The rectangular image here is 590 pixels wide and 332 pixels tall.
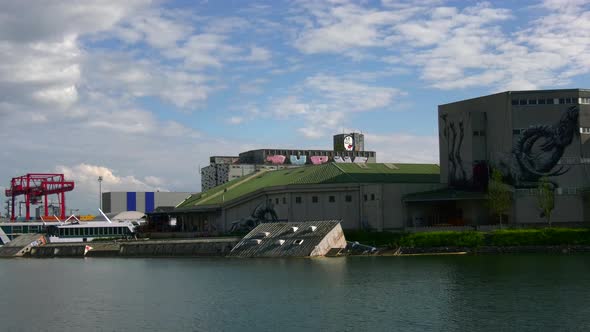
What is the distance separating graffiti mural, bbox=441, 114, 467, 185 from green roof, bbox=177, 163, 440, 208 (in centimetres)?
1080

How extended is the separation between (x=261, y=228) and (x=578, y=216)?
42666 mm

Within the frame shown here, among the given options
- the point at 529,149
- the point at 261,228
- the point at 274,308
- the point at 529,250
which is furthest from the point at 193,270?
the point at 529,149

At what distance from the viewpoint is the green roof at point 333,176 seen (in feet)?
402

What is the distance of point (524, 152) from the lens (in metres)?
106

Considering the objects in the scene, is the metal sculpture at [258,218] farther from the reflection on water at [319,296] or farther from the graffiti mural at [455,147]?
the reflection on water at [319,296]

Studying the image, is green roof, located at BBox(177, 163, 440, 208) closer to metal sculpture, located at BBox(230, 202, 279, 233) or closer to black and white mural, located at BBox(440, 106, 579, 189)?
metal sculpture, located at BBox(230, 202, 279, 233)

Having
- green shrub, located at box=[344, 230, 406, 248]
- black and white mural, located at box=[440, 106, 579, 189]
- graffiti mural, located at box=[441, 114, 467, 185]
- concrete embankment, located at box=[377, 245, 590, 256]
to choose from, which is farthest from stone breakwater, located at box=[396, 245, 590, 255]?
graffiti mural, located at box=[441, 114, 467, 185]

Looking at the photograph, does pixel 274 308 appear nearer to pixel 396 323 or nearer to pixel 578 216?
pixel 396 323

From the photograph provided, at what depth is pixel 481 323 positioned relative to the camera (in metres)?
46.2

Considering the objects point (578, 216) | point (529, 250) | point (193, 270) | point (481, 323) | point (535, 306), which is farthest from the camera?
point (578, 216)

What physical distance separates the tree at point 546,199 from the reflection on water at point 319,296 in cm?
1352

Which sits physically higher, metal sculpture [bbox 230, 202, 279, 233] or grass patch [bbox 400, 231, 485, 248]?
metal sculpture [bbox 230, 202, 279, 233]

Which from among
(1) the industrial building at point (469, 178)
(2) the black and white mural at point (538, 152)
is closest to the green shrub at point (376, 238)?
(1) the industrial building at point (469, 178)

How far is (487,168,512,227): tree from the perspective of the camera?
10319 centimetres
